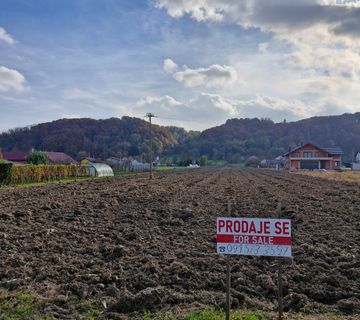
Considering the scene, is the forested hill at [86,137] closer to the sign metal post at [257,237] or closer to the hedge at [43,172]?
the hedge at [43,172]

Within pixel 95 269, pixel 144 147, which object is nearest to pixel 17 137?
pixel 144 147

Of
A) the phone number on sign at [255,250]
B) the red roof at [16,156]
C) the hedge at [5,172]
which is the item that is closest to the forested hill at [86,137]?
the red roof at [16,156]

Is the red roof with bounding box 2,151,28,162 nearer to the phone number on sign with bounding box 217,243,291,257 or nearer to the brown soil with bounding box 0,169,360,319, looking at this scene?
the brown soil with bounding box 0,169,360,319

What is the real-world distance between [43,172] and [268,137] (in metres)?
131

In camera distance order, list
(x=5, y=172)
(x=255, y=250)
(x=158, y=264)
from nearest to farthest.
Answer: (x=255, y=250)
(x=158, y=264)
(x=5, y=172)

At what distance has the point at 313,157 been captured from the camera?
84.5m

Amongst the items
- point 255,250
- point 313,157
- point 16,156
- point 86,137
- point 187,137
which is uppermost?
point 187,137

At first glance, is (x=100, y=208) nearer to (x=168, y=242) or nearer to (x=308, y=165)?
(x=168, y=242)

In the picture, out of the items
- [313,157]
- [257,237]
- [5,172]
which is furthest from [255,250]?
[313,157]

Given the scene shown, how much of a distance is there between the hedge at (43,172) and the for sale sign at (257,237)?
117ft

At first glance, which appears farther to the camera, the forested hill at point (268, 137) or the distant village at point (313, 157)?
the forested hill at point (268, 137)

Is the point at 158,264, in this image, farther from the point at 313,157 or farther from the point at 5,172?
the point at 313,157

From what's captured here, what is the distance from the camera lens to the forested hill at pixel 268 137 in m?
143

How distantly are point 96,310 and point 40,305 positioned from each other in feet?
2.78
